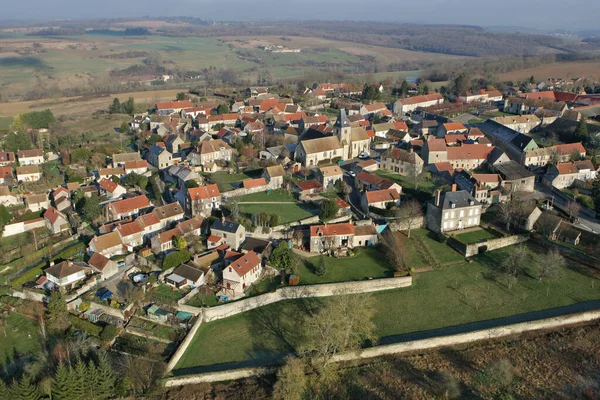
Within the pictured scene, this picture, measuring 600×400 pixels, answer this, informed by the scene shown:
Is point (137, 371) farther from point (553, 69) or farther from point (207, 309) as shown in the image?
point (553, 69)

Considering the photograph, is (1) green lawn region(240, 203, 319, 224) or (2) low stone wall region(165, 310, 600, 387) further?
(1) green lawn region(240, 203, 319, 224)

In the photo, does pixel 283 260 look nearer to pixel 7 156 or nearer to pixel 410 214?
pixel 410 214

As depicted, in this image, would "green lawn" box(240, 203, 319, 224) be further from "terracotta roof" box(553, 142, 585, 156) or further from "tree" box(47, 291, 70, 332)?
"terracotta roof" box(553, 142, 585, 156)

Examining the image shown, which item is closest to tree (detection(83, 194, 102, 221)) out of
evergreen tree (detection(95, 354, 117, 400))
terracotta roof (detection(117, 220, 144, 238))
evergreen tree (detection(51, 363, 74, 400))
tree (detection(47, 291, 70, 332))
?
terracotta roof (detection(117, 220, 144, 238))

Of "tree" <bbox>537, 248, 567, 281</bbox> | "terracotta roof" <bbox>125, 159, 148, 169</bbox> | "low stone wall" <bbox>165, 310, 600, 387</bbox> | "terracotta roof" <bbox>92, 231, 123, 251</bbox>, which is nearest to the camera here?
"low stone wall" <bbox>165, 310, 600, 387</bbox>

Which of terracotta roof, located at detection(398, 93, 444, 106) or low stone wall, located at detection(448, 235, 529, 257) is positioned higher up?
terracotta roof, located at detection(398, 93, 444, 106)

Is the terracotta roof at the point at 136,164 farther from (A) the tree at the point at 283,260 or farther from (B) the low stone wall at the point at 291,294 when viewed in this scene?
(B) the low stone wall at the point at 291,294

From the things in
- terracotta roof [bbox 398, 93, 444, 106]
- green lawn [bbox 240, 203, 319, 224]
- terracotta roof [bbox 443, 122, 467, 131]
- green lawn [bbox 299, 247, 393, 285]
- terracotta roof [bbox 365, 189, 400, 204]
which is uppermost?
terracotta roof [bbox 398, 93, 444, 106]

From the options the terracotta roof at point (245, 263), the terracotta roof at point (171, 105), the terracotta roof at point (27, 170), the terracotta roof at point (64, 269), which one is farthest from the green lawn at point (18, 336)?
the terracotta roof at point (171, 105)
